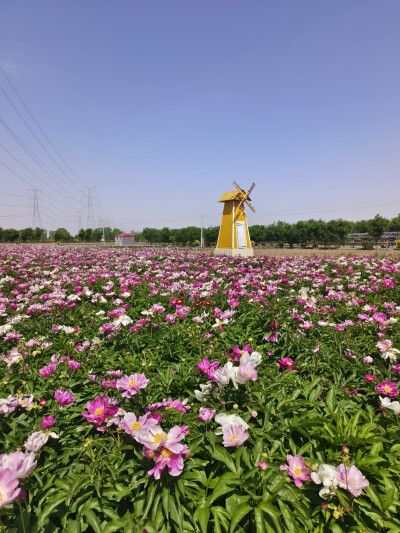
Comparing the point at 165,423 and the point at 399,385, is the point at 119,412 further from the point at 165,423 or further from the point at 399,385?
the point at 399,385

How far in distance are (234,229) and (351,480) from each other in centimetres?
1909

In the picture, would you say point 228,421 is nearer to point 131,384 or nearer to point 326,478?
point 326,478

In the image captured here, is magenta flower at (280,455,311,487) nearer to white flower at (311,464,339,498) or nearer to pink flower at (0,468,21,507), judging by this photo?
white flower at (311,464,339,498)

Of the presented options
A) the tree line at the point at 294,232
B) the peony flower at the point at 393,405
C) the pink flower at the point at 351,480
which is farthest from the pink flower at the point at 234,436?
the tree line at the point at 294,232

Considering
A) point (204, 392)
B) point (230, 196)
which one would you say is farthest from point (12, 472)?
point (230, 196)

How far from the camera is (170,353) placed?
121 inches

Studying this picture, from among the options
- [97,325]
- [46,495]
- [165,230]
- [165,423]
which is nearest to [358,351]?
[165,423]

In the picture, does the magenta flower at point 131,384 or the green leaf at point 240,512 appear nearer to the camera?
the green leaf at point 240,512

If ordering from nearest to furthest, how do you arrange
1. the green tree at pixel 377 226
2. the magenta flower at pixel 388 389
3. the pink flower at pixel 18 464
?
the pink flower at pixel 18 464 → the magenta flower at pixel 388 389 → the green tree at pixel 377 226

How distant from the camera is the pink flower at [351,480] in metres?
1.21

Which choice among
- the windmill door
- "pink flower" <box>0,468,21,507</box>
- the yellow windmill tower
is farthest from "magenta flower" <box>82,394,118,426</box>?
the windmill door

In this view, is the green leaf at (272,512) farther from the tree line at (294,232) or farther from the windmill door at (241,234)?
the tree line at (294,232)

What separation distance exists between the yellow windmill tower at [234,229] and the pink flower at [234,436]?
17964 millimetres

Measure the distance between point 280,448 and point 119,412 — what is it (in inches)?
41.4
